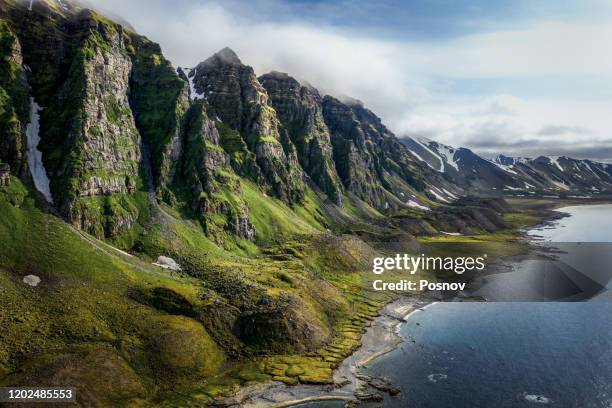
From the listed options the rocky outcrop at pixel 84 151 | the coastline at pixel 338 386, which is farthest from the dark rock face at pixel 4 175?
the coastline at pixel 338 386

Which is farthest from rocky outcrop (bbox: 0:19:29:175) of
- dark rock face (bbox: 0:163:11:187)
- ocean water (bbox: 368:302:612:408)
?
ocean water (bbox: 368:302:612:408)

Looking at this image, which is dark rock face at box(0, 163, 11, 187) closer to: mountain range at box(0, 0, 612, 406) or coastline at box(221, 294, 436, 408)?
mountain range at box(0, 0, 612, 406)

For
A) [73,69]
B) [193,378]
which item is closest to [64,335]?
[193,378]

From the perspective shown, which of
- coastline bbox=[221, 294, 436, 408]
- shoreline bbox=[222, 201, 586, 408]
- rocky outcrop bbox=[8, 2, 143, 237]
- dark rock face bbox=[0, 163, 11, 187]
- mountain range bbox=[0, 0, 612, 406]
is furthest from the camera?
rocky outcrop bbox=[8, 2, 143, 237]

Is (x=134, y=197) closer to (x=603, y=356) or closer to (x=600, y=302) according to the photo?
(x=603, y=356)

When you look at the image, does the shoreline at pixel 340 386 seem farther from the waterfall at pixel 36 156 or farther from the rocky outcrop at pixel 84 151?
the waterfall at pixel 36 156
